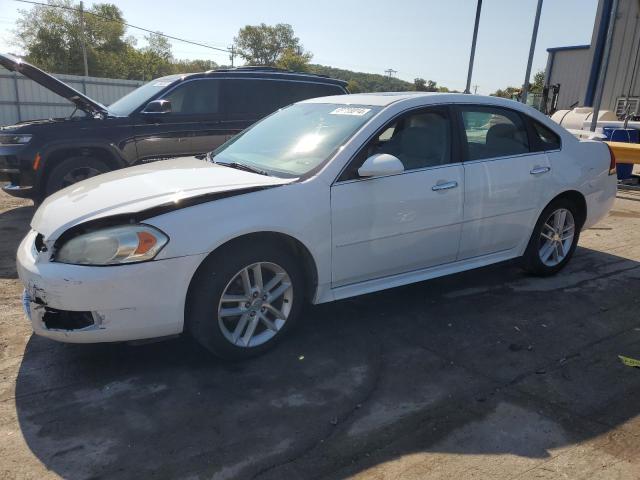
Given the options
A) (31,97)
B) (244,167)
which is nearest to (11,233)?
(244,167)

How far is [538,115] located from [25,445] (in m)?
4.59

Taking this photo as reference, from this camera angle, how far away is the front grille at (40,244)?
304 cm

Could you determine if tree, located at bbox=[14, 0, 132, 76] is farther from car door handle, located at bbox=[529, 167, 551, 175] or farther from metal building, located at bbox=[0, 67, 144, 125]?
car door handle, located at bbox=[529, 167, 551, 175]

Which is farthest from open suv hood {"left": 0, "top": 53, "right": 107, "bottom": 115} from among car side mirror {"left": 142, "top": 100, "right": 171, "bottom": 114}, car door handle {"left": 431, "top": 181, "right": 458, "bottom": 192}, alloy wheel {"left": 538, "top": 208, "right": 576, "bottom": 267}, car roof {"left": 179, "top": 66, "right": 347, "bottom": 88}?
alloy wheel {"left": 538, "top": 208, "right": 576, "bottom": 267}

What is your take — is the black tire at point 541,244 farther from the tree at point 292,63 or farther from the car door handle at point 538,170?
the tree at point 292,63

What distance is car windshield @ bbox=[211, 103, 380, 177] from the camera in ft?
12.0

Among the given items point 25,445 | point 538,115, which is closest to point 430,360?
point 25,445

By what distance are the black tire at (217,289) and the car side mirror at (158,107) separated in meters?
4.28

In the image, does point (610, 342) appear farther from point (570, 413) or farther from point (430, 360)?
point (430, 360)

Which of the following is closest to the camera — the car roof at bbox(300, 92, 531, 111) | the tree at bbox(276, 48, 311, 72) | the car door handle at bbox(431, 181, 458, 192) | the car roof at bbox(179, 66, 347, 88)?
the car door handle at bbox(431, 181, 458, 192)

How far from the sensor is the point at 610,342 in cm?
372

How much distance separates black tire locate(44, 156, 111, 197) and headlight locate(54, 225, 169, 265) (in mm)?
4197

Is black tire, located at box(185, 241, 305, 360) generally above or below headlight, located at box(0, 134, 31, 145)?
below

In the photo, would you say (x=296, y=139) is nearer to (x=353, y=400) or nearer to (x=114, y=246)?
(x=114, y=246)
